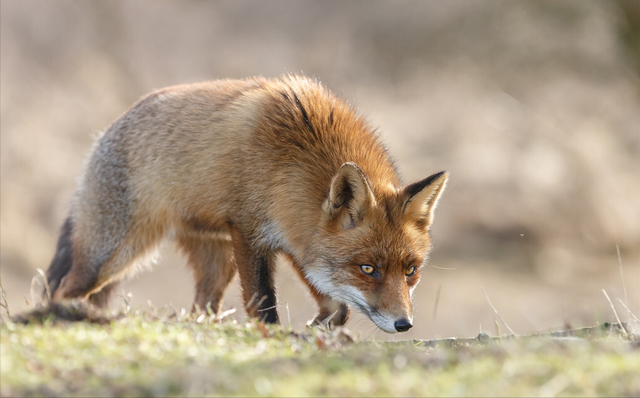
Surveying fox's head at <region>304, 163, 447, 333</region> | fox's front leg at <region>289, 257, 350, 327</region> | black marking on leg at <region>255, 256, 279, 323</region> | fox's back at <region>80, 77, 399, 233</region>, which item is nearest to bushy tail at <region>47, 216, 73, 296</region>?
fox's back at <region>80, 77, 399, 233</region>

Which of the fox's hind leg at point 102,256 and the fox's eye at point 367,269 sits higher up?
the fox's eye at point 367,269

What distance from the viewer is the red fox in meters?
4.88

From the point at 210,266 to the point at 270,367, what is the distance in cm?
409

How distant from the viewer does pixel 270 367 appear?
8.07 feet

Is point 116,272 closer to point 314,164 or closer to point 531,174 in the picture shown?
point 314,164

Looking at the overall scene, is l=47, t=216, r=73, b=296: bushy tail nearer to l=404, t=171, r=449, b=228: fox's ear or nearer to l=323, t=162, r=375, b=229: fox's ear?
l=323, t=162, r=375, b=229: fox's ear

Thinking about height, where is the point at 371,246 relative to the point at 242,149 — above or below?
below

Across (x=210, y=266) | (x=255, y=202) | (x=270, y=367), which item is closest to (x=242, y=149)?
(x=255, y=202)

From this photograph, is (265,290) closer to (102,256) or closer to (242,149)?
(242,149)

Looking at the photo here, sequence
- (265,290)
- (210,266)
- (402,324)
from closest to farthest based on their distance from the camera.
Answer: (402,324)
(265,290)
(210,266)

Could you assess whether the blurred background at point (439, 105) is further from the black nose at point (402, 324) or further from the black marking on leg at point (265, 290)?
the black nose at point (402, 324)

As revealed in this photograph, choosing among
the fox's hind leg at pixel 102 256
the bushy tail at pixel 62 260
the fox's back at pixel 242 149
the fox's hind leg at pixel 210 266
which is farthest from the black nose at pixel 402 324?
the bushy tail at pixel 62 260

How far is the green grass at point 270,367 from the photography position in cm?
225

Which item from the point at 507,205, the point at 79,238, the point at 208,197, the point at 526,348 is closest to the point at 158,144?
the point at 208,197
